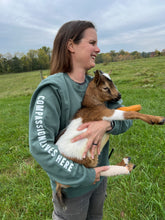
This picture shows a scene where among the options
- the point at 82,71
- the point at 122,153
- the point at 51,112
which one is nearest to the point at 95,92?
the point at 82,71

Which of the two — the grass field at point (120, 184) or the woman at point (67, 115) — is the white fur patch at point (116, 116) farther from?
the grass field at point (120, 184)

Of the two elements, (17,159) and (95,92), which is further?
(17,159)

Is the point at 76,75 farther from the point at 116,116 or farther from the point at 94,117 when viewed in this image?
the point at 116,116

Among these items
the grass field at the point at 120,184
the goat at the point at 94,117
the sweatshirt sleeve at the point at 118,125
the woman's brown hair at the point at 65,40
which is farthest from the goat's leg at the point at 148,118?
the grass field at the point at 120,184

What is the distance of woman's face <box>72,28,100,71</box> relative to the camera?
1461 mm

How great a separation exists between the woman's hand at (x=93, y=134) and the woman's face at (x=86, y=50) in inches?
22.2

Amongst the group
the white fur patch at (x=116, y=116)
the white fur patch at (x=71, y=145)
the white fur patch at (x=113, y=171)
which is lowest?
the white fur patch at (x=113, y=171)

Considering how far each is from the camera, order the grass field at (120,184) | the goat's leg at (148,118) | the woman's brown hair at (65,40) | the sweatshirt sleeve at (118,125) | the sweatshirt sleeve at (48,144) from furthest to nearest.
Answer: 1. the grass field at (120,184)
2. the sweatshirt sleeve at (118,125)
3. the woman's brown hair at (65,40)
4. the goat's leg at (148,118)
5. the sweatshirt sleeve at (48,144)

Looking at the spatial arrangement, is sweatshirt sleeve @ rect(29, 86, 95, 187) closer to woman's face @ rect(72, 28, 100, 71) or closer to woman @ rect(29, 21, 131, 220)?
woman @ rect(29, 21, 131, 220)

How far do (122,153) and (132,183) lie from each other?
Result: 89 centimetres

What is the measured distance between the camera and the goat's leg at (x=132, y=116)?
1.37 metres

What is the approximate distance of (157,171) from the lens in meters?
2.68

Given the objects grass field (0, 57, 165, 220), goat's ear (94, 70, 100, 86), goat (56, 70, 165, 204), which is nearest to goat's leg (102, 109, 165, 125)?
goat (56, 70, 165, 204)

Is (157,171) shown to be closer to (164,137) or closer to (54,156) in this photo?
(164,137)
